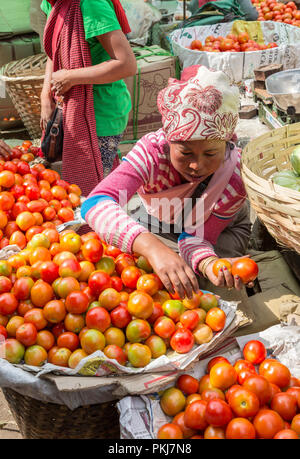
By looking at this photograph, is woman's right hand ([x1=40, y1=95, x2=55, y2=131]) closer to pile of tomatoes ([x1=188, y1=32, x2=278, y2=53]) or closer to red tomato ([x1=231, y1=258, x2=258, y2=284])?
red tomato ([x1=231, y1=258, x2=258, y2=284])

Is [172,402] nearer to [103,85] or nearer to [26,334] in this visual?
[26,334]

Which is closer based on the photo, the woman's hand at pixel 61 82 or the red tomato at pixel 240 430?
the red tomato at pixel 240 430

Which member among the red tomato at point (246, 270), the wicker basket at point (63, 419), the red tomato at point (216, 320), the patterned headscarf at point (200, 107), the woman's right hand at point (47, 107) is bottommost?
the wicker basket at point (63, 419)

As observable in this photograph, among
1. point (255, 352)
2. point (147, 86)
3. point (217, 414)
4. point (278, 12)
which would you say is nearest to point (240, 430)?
point (217, 414)

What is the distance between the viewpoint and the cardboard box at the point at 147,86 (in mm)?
5070

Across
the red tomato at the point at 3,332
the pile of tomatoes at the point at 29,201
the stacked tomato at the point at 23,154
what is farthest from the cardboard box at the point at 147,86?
the red tomato at the point at 3,332

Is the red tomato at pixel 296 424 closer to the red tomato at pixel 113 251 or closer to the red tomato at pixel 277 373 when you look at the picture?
the red tomato at pixel 277 373

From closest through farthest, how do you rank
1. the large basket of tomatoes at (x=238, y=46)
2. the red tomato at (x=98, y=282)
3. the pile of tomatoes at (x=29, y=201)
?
the red tomato at (x=98, y=282) → the pile of tomatoes at (x=29, y=201) → the large basket of tomatoes at (x=238, y=46)

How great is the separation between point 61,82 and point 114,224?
150 cm

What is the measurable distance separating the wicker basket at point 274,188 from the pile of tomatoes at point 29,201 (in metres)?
1.12

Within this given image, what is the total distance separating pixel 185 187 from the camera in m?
2.18

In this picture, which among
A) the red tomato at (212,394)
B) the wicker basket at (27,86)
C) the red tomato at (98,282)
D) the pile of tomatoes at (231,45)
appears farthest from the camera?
the pile of tomatoes at (231,45)

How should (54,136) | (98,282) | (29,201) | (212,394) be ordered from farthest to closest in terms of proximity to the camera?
(54,136) → (29,201) → (98,282) → (212,394)

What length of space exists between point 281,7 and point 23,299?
724 cm
